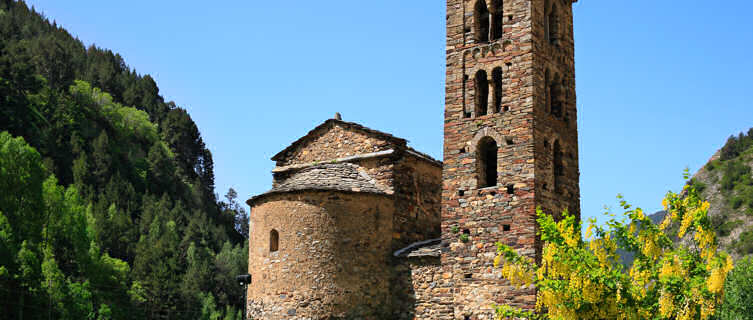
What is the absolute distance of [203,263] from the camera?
56.6m

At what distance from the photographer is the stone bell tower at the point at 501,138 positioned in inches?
698

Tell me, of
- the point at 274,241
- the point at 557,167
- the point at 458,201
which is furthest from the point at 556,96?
the point at 274,241

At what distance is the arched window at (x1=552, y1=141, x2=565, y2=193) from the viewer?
19.1 meters

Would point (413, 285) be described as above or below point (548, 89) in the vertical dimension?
below

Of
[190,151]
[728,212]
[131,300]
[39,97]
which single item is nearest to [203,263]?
[131,300]

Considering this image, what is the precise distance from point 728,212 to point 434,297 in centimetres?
5360

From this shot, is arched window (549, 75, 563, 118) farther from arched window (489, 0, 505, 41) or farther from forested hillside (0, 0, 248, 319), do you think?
forested hillside (0, 0, 248, 319)

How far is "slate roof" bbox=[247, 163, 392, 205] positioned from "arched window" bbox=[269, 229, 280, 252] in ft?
3.54

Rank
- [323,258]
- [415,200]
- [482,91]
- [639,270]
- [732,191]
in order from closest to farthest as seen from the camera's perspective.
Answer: [639,270]
[323,258]
[482,91]
[415,200]
[732,191]

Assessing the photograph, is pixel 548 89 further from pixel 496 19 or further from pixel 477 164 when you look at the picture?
pixel 477 164

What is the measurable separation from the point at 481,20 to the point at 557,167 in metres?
4.55

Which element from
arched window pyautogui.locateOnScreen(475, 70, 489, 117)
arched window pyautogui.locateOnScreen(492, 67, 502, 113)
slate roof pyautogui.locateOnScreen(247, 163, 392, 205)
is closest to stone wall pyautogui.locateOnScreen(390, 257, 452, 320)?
slate roof pyautogui.locateOnScreen(247, 163, 392, 205)

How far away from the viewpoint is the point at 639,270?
1252cm

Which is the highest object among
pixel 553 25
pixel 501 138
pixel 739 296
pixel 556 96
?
pixel 553 25
